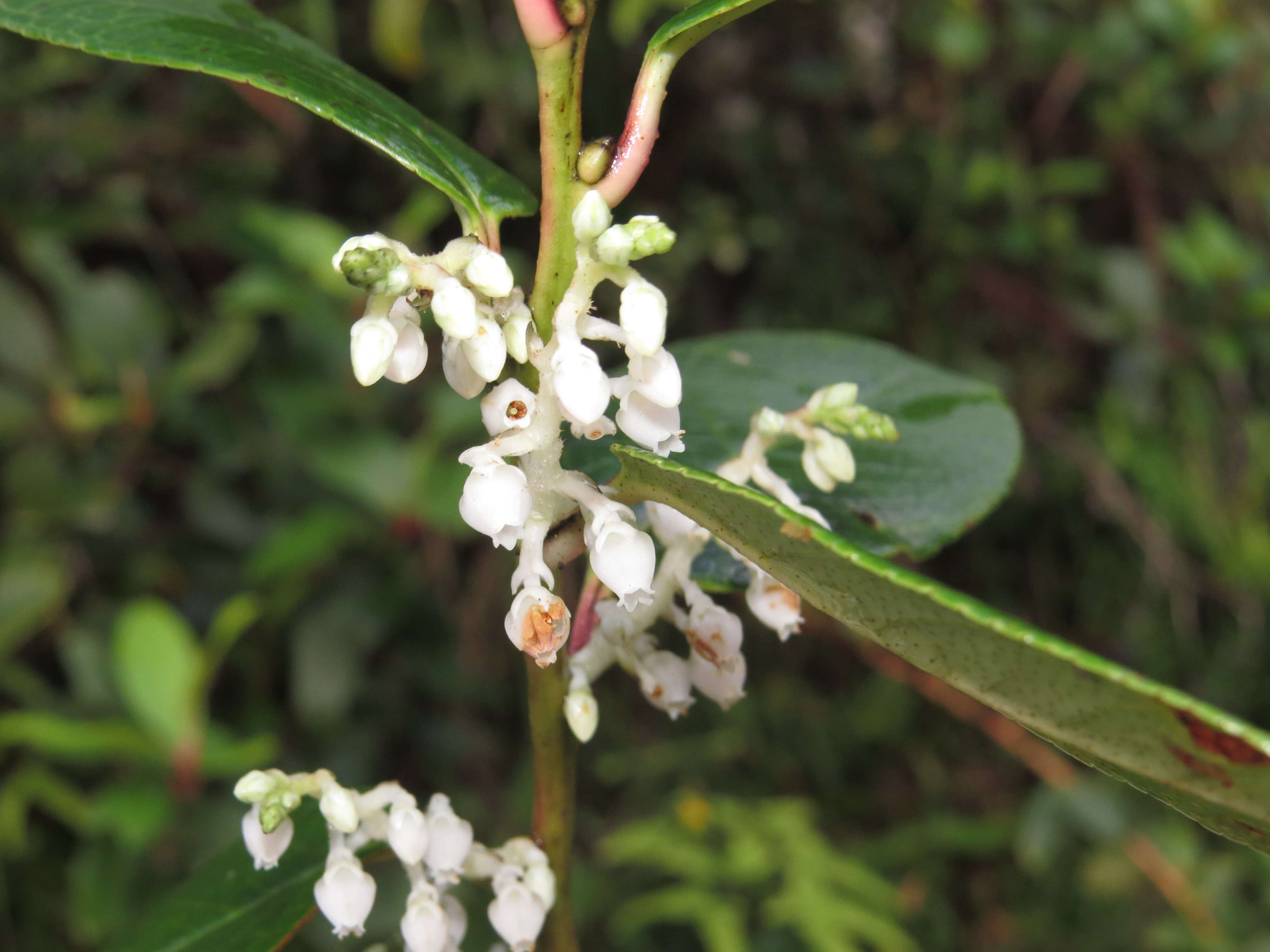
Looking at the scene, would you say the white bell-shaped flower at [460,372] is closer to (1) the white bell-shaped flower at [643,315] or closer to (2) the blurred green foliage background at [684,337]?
(1) the white bell-shaped flower at [643,315]

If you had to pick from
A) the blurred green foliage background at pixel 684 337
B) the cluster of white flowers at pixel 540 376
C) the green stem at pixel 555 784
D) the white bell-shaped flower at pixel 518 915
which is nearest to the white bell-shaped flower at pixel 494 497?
the cluster of white flowers at pixel 540 376

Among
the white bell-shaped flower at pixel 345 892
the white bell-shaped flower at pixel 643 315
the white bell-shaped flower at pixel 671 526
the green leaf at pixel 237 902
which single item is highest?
the white bell-shaped flower at pixel 643 315

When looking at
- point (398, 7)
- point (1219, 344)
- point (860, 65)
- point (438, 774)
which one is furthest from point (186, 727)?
point (1219, 344)

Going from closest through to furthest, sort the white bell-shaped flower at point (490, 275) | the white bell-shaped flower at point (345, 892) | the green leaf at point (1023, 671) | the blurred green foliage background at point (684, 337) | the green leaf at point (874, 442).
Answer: the green leaf at point (1023, 671)
the white bell-shaped flower at point (490, 275)
the white bell-shaped flower at point (345, 892)
the green leaf at point (874, 442)
the blurred green foliage background at point (684, 337)

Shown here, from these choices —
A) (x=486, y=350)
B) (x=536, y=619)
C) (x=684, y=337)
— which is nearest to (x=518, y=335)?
(x=486, y=350)

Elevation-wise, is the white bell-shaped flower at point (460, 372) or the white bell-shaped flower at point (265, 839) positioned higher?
the white bell-shaped flower at point (460, 372)

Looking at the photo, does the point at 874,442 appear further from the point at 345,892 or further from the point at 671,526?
the point at 345,892
